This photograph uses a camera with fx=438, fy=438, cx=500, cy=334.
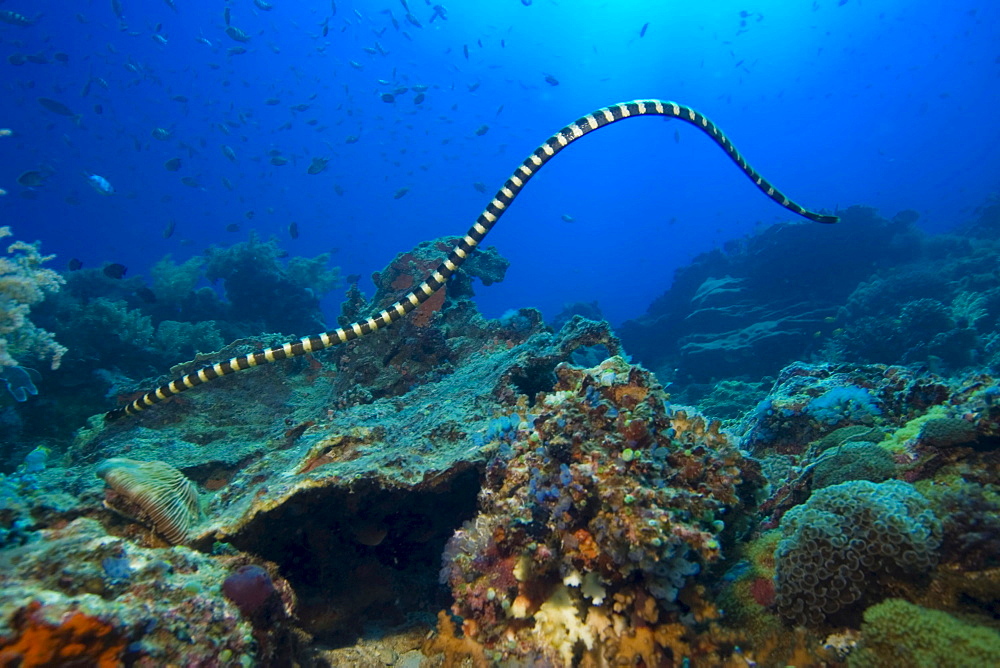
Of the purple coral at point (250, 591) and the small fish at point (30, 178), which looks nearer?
the purple coral at point (250, 591)

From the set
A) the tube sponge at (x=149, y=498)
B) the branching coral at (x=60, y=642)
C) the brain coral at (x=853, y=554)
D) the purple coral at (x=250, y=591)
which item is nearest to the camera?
the branching coral at (x=60, y=642)

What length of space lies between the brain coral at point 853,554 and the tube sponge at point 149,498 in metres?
3.59

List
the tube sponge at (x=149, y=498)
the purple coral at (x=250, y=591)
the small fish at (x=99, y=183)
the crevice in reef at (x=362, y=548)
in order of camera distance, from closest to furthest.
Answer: the purple coral at (x=250, y=591) → the tube sponge at (x=149, y=498) → the crevice in reef at (x=362, y=548) → the small fish at (x=99, y=183)

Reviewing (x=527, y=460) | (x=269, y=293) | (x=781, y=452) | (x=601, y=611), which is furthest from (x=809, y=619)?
(x=269, y=293)

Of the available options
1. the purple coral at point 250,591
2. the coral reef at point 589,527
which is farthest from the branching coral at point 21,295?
the coral reef at point 589,527

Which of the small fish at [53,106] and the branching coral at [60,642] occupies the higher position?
the small fish at [53,106]

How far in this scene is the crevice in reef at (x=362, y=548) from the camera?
308cm

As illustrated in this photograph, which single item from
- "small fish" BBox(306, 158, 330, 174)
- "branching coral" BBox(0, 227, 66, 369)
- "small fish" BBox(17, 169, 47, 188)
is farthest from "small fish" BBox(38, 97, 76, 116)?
"branching coral" BBox(0, 227, 66, 369)

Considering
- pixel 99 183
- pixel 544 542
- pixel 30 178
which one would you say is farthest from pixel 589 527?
pixel 30 178

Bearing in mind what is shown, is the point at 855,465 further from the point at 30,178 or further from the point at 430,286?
the point at 30,178

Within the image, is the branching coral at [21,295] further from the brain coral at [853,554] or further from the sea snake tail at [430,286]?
the brain coral at [853,554]

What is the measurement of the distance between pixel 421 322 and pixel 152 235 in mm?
109270

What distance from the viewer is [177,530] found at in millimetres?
2867

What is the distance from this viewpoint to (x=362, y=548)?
3.48m
